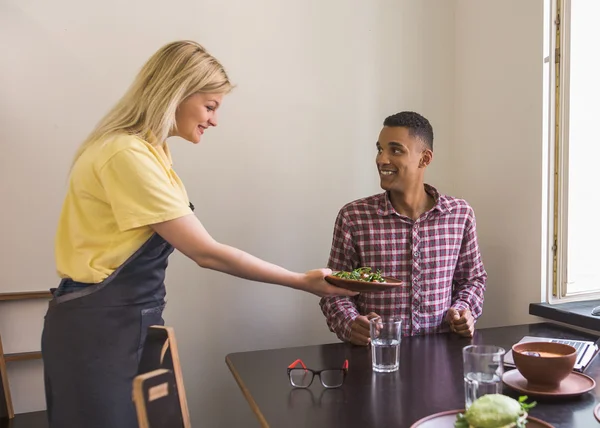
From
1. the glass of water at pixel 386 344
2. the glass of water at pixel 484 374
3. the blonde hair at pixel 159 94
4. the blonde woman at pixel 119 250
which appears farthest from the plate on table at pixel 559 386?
the blonde hair at pixel 159 94

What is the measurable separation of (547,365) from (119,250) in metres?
0.95

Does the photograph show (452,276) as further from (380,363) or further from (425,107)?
(425,107)

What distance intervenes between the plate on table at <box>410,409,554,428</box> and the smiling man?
2.26 feet

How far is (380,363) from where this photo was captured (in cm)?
131

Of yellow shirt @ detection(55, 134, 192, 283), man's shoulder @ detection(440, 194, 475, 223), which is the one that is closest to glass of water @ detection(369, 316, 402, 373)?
yellow shirt @ detection(55, 134, 192, 283)

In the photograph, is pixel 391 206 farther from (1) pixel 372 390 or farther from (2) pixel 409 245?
(1) pixel 372 390

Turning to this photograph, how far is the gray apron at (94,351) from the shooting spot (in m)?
1.20

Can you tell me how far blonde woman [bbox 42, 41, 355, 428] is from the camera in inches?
47.3

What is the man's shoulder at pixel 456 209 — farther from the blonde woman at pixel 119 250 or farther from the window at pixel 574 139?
the blonde woman at pixel 119 250

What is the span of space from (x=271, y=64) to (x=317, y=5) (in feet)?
1.03

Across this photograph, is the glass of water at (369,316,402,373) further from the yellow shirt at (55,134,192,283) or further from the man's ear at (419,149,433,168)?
the man's ear at (419,149,433,168)

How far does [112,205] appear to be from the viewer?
1.22 meters

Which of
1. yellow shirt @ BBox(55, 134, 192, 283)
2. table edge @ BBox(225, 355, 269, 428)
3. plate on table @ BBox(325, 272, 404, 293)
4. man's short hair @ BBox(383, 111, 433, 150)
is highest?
man's short hair @ BBox(383, 111, 433, 150)

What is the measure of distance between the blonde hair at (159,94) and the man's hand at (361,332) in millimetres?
739
